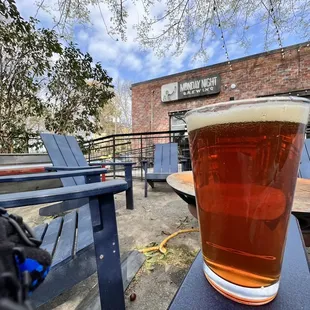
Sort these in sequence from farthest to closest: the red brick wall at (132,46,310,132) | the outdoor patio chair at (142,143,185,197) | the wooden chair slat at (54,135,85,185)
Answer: the red brick wall at (132,46,310,132) < the outdoor patio chair at (142,143,185,197) < the wooden chair slat at (54,135,85,185)

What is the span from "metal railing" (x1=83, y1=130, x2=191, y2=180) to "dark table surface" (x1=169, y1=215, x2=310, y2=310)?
3526 millimetres

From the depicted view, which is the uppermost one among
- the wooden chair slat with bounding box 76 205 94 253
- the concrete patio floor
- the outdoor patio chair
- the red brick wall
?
the red brick wall

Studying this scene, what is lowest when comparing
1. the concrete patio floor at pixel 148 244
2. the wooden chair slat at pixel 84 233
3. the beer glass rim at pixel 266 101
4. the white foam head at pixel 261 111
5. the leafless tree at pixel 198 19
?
the concrete patio floor at pixel 148 244

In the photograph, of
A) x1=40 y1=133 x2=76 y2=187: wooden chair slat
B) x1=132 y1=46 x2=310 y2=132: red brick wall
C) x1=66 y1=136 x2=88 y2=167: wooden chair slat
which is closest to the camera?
x1=40 y1=133 x2=76 y2=187: wooden chair slat

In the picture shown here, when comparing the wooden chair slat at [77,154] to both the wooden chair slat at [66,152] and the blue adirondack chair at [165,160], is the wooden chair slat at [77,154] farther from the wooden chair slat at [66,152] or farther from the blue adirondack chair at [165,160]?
the blue adirondack chair at [165,160]

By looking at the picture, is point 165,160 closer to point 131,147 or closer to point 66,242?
point 66,242

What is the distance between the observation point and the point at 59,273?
727mm

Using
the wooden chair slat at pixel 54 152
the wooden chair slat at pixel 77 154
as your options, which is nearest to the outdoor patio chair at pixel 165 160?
the wooden chair slat at pixel 77 154

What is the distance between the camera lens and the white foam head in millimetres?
244

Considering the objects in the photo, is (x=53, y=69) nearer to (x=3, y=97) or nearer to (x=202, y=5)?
(x=3, y=97)

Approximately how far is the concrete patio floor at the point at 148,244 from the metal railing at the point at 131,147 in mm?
1746

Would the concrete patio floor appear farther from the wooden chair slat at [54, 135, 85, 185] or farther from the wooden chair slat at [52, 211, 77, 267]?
the wooden chair slat at [54, 135, 85, 185]

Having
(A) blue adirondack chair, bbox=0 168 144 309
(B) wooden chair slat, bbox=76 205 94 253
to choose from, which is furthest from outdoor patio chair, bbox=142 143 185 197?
(A) blue adirondack chair, bbox=0 168 144 309

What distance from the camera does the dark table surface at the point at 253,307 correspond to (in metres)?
0.24
